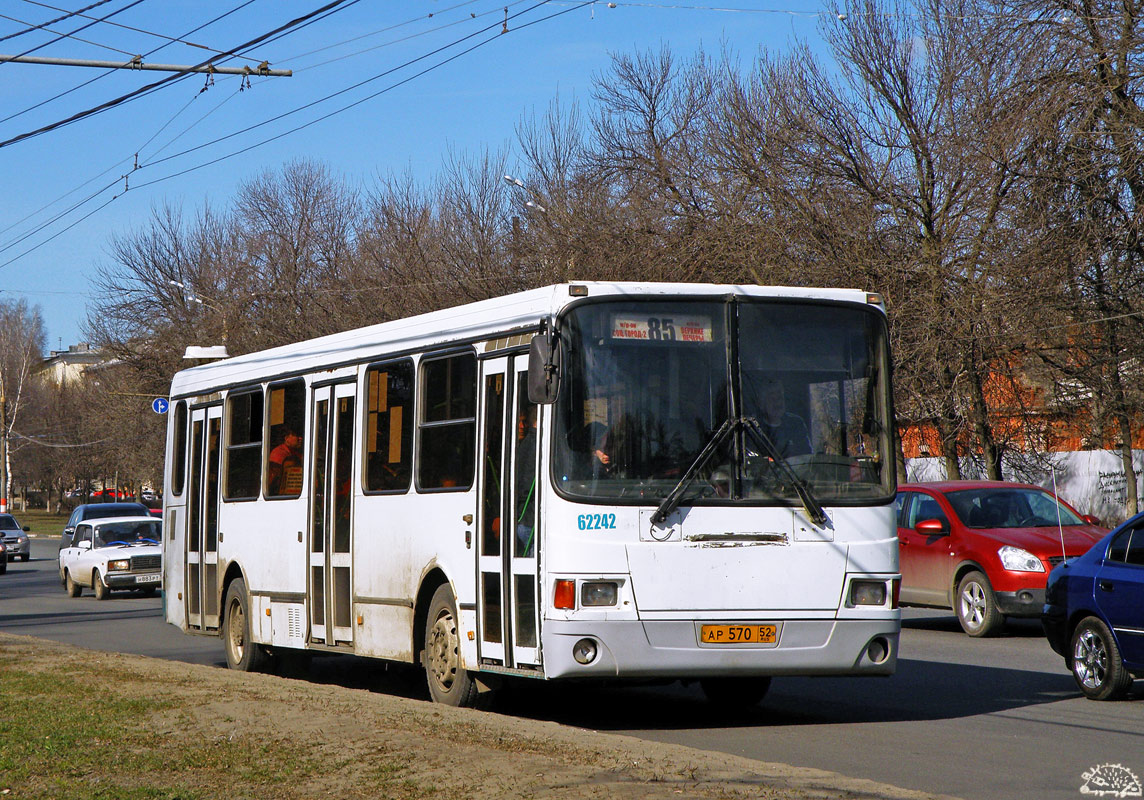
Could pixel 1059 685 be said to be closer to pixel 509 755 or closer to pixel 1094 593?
pixel 1094 593

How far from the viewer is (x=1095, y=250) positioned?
2666 cm

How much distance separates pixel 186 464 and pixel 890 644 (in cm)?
907

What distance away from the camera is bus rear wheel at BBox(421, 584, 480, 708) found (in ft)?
34.2

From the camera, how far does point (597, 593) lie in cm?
923

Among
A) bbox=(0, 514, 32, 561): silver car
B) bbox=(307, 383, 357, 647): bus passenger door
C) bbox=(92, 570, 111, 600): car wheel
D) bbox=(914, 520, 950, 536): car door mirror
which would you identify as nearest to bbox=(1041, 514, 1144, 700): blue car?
bbox=(914, 520, 950, 536): car door mirror

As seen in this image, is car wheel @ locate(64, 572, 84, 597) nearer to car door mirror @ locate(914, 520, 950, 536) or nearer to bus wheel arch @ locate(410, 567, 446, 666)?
car door mirror @ locate(914, 520, 950, 536)

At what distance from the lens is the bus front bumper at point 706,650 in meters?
9.20

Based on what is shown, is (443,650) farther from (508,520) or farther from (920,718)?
(920,718)

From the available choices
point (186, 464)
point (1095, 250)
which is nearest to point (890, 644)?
point (186, 464)

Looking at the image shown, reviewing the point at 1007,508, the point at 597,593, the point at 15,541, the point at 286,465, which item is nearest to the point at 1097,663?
the point at 597,593

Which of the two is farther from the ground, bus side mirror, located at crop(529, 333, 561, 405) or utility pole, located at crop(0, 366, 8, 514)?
utility pole, located at crop(0, 366, 8, 514)

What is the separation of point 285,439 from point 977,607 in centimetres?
805

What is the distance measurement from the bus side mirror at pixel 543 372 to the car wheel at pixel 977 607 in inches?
345

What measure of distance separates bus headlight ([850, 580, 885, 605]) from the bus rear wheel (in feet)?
8.99
